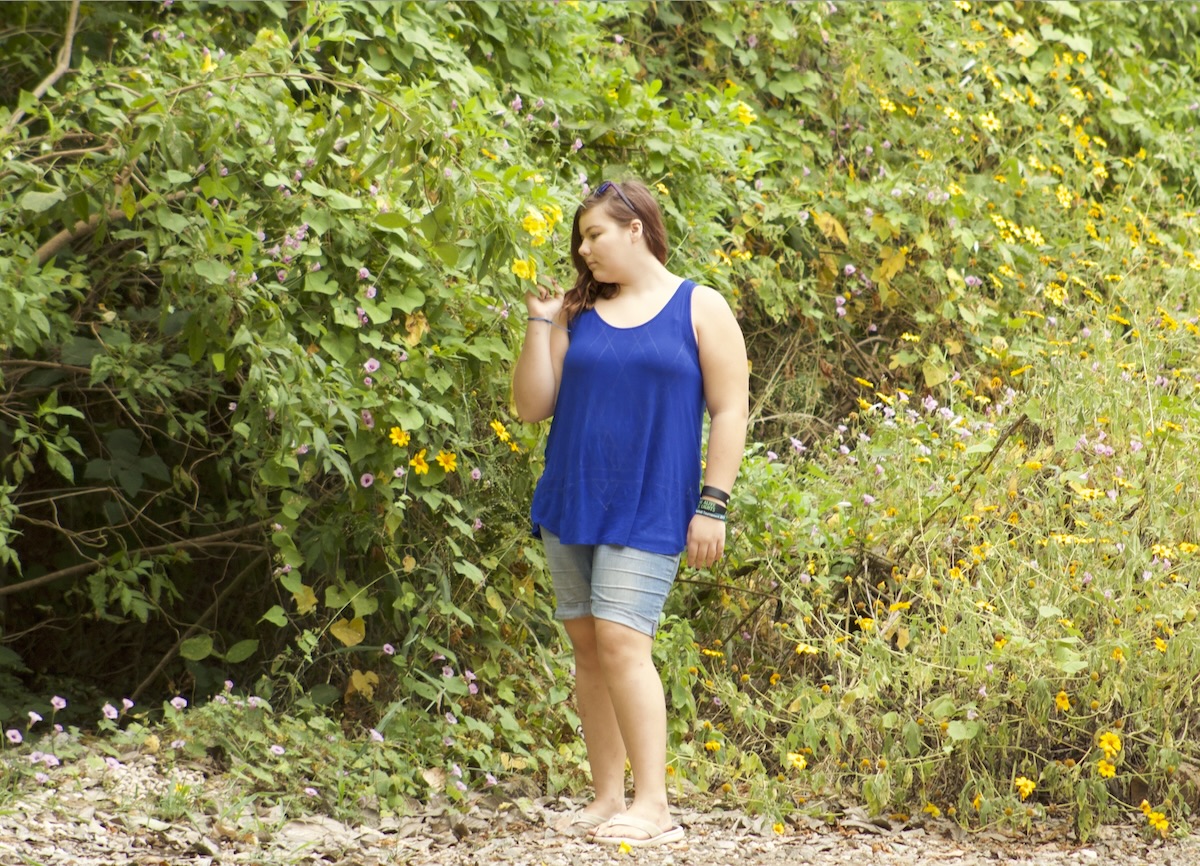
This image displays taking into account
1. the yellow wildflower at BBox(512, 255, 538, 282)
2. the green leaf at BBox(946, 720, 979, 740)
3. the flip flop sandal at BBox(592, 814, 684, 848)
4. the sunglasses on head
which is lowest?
the flip flop sandal at BBox(592, 814, 684, 848)

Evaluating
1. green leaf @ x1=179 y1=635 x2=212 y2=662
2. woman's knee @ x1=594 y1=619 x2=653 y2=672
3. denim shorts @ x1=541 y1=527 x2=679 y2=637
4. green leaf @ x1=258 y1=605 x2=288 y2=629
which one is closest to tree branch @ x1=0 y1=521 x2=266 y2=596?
green leaf @ x1=179 y1=635 x2=212 y2=662

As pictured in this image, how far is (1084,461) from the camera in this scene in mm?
4625

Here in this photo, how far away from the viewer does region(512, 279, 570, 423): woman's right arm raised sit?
3.28 metres

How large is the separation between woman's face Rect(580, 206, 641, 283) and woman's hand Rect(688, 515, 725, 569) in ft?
1.94

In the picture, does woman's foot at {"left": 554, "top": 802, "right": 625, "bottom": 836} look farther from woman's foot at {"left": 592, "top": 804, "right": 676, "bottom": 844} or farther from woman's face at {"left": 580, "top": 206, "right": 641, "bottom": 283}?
woman's face at {"left": 580, "top": 206, "right": 641, "bottom": 283}

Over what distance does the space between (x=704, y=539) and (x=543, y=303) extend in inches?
26.9

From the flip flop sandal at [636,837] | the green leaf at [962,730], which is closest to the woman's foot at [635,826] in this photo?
the flip flop sandal at [636,837]

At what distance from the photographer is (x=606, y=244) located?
3199mm

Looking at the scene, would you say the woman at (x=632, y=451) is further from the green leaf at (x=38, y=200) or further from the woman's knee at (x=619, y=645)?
the green leaf at (x=38, y=200)

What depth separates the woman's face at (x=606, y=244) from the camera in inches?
126

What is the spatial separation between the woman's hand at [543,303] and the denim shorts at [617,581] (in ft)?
1.80

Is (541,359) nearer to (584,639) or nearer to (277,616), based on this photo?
(584,639)

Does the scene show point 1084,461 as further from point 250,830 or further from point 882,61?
point 250,830

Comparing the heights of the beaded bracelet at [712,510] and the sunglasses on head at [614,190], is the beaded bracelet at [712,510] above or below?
below
